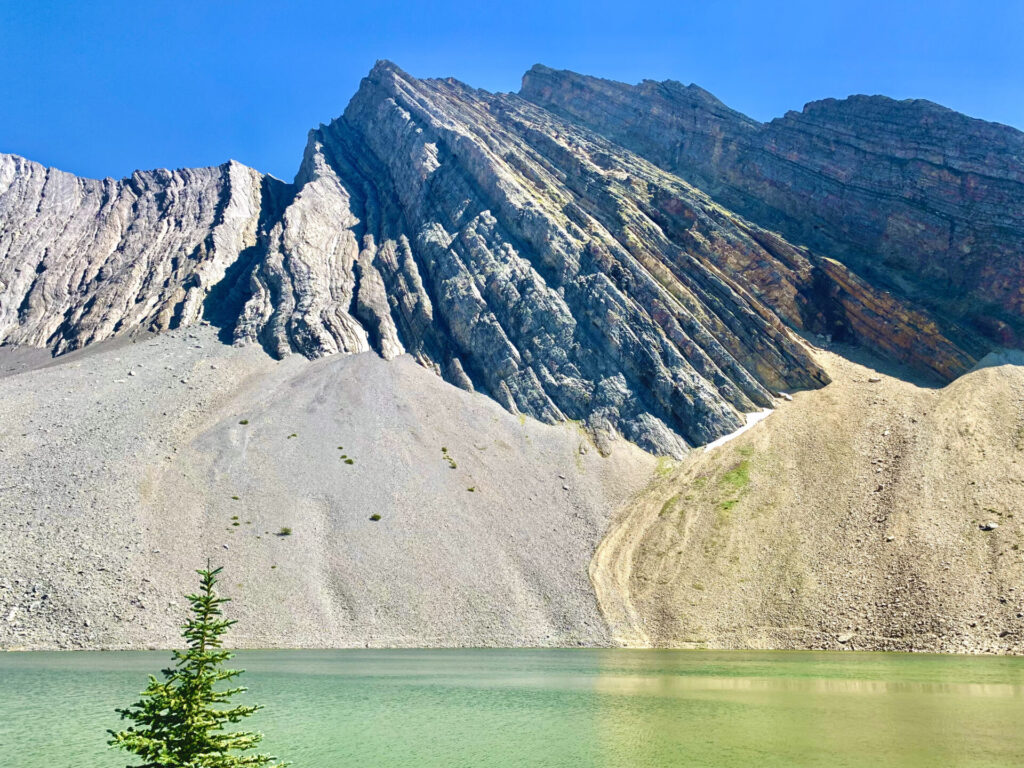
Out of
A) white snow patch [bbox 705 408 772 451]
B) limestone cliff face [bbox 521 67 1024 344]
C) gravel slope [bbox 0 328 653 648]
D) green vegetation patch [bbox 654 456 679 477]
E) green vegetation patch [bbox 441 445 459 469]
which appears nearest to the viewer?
gravel slope [bbox 0 328 653 648]

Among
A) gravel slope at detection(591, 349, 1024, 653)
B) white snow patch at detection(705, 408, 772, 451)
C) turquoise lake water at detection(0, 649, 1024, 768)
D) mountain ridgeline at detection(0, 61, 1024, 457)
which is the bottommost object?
turquoise lake water at detection(0, 649, 1024, 768)

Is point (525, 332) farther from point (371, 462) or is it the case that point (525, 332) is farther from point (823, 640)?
point (823, 640)

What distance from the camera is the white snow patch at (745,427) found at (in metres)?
80.2

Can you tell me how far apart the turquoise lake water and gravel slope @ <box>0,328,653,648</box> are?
6.83 m

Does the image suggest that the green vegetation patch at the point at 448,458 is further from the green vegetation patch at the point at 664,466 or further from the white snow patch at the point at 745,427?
the white snow patch at the point at 745,427

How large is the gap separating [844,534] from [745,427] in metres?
22.3

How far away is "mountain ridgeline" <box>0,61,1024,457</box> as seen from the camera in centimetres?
9031

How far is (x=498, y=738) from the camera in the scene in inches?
1013

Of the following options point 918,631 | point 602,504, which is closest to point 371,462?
point 602,504

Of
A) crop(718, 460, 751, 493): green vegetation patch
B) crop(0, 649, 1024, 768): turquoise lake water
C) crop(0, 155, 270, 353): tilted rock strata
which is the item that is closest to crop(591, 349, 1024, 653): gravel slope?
crop(718, 460, 751, 493): green vegetation patch

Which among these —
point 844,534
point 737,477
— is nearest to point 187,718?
point 844,534

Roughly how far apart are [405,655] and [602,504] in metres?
28.8

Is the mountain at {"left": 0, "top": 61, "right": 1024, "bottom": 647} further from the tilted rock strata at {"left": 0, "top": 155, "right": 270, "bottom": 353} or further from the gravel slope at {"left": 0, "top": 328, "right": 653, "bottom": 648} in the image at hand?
the tilted rock strata at {"left": 0, "top": 155, "right": 270, "bottom": 353}

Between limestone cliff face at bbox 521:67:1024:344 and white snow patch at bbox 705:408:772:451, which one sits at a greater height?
limestone cliff face at bbox 521:67:1024:344
